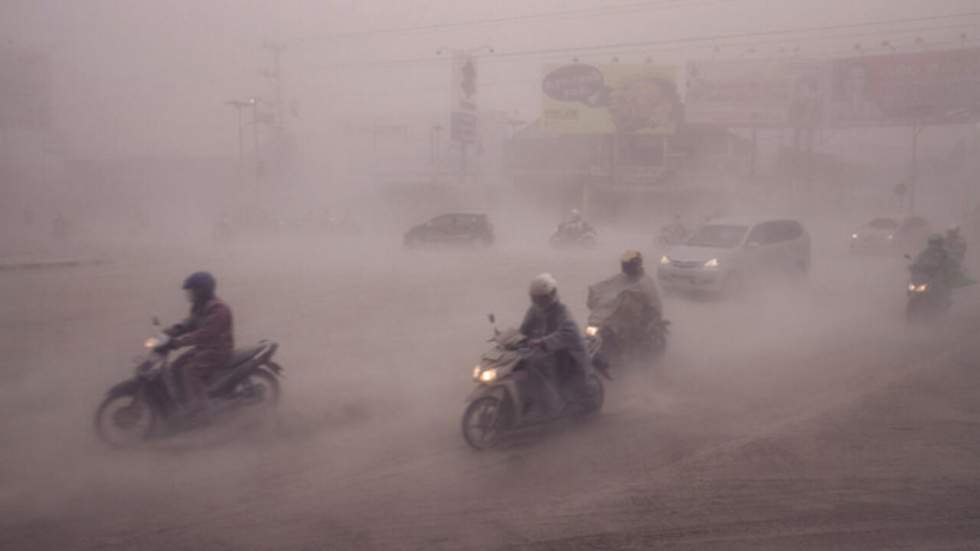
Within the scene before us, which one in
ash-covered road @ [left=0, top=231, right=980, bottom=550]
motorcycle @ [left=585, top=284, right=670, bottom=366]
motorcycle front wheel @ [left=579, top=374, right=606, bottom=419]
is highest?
motorcycle @ [left=585, top=284, right=670, bottom=366]

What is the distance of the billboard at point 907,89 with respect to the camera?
39.1m

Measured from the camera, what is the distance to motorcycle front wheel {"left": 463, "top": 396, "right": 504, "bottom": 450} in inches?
252

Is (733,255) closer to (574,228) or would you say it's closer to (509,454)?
(509,454)

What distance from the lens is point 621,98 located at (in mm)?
A: 46281

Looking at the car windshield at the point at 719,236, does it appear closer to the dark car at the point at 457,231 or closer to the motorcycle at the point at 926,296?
the motorcycle at the point at 926,296

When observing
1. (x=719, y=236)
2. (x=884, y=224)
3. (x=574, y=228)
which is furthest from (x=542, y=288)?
(x=884, y=224)

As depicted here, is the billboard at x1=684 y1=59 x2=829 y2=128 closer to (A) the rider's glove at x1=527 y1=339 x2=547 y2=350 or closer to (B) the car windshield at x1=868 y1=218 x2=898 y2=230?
(B) the car windshield at x1=868 y1=218 x2=898 y2=230

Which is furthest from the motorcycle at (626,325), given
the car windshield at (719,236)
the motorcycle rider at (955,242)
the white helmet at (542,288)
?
the motorcycle rider at (955,242)

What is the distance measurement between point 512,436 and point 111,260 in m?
23.0

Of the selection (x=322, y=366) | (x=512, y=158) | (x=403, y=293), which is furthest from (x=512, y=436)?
(x=512, y=158)

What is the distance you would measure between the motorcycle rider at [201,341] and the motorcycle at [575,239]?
74.9ft

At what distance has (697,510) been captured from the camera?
513 centimetres

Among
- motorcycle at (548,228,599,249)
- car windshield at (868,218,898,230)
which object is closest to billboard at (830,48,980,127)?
car windshield at (868,218,898,230)

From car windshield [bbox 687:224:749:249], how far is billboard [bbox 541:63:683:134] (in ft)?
100
